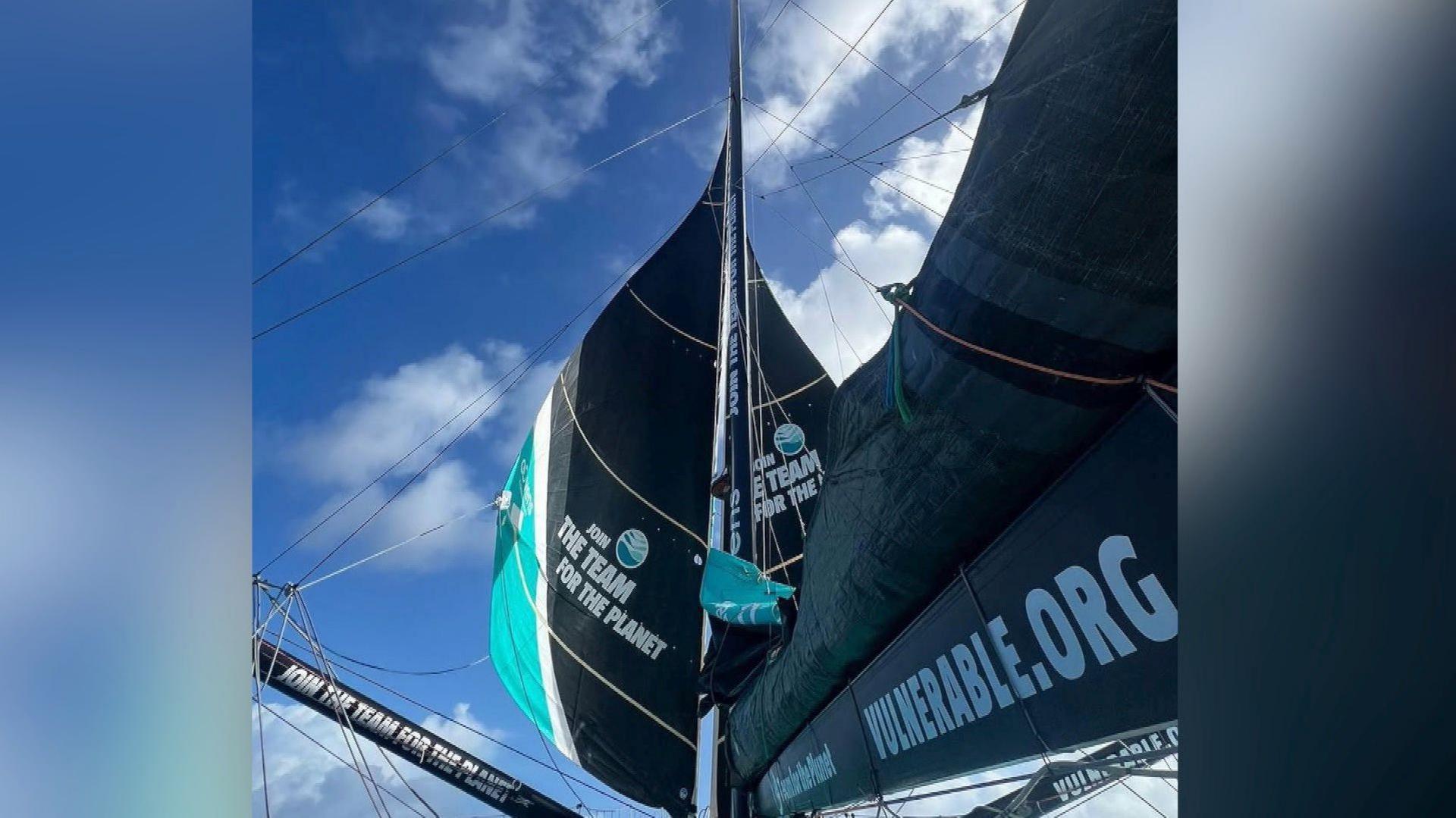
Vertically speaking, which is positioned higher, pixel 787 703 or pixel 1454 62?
pixel 787 703

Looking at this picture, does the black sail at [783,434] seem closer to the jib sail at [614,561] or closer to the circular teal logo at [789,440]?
the circular teal logo at [789,440]

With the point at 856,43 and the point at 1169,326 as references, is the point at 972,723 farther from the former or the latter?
the point at 856,43

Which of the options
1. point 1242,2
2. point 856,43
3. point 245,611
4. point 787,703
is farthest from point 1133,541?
point 856,43

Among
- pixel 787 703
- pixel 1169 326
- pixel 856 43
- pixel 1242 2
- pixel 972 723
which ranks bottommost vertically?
pixel 1242 2

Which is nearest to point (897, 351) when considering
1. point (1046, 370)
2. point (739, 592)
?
point (1046, 370)

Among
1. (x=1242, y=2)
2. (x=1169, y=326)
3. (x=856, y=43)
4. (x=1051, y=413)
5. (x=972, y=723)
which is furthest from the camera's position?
(x=856, y=43)

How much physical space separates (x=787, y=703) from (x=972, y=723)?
46.3 inches

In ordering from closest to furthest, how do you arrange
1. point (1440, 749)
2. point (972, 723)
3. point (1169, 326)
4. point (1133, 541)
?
point (1440, 749)
point (1169, 326)
point (1133, 541)
point (972, 723)

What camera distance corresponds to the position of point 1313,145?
1.10 feet

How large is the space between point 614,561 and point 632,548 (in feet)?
0.46

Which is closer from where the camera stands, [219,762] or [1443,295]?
A: [1443,295]

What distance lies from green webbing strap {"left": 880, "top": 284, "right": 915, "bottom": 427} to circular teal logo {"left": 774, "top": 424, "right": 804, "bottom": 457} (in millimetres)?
4871

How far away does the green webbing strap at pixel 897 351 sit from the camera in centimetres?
167

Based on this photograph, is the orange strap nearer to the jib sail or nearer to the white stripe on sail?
the jib sail
